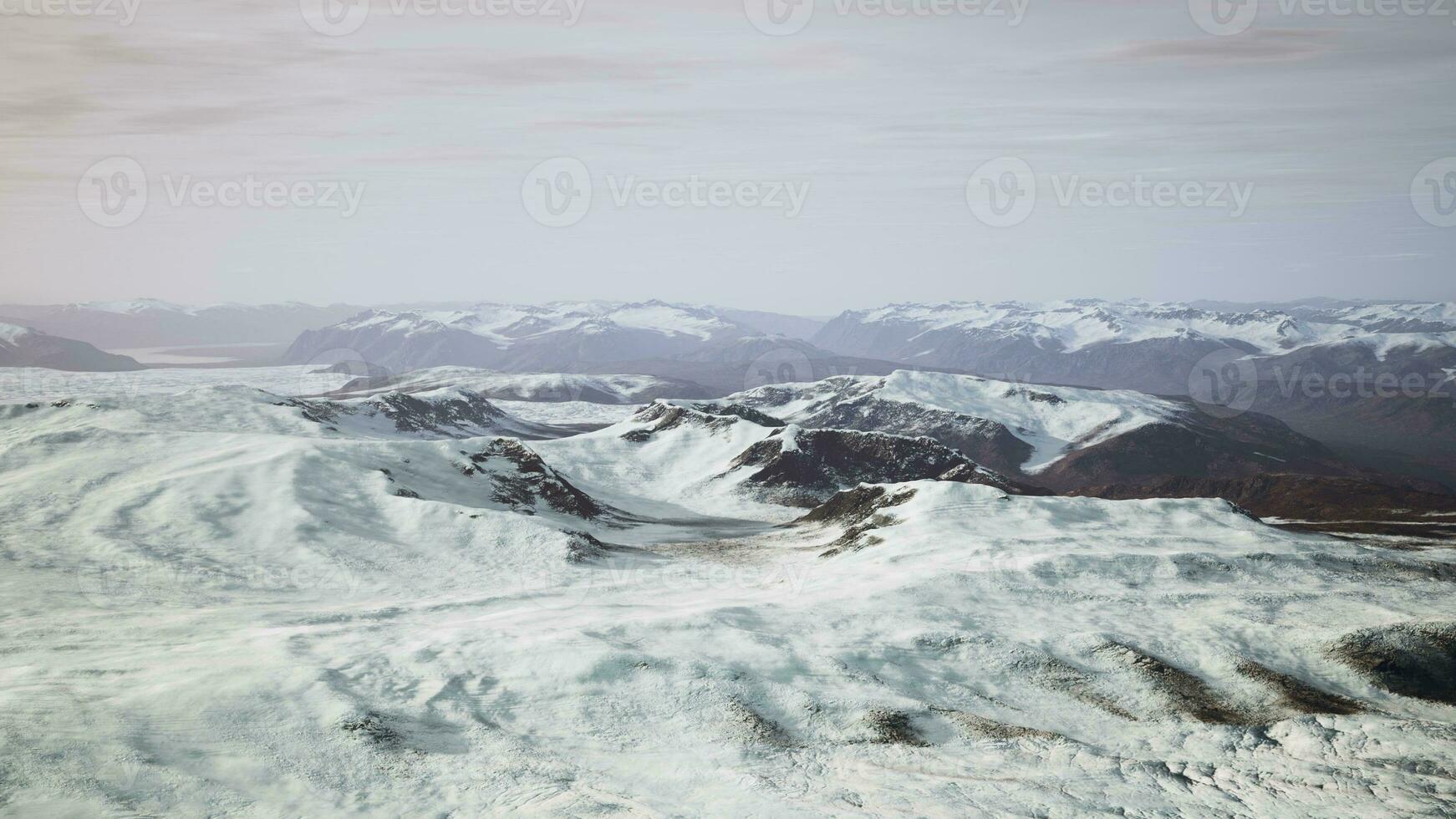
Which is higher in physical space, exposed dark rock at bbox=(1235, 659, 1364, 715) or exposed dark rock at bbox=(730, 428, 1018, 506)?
exposed dark rock at bbox=(1235, 659, 1364, 715)

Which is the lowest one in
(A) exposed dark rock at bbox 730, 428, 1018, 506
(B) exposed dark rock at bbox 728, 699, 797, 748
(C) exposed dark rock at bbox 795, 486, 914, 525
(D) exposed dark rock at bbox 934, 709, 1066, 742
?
(A) exposed dark rock at bbox 730, 428, 1018, 506

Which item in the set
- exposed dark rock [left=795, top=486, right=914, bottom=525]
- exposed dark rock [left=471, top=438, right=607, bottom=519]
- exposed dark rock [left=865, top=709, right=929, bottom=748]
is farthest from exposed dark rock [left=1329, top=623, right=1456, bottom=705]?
exposed dark rock [left=471, top=438, right=607, bottom=519]

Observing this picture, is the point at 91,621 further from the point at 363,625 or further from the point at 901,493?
A: the point at 901,493

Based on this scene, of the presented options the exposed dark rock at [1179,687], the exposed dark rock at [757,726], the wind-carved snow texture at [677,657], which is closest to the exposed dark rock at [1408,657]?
the wind-carved snow texture at [677,657]

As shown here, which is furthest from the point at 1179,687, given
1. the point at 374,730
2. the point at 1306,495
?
the point at 1306,495

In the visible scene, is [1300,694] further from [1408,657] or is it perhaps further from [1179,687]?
[1408,657]

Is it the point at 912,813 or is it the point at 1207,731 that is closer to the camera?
the point at 912,813

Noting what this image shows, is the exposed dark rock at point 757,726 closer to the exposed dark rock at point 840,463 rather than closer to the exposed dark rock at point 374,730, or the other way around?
the exposed dark rock at point 374,730

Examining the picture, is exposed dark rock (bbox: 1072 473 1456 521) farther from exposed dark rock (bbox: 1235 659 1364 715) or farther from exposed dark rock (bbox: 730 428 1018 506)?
exposed dark rock (bbox: 1235 659 1364 715)

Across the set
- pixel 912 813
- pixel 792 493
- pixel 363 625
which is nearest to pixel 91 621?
pixel 363 625
